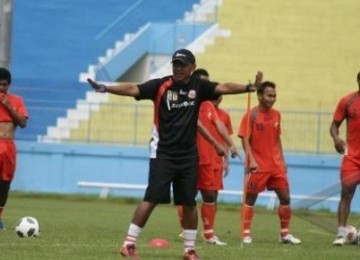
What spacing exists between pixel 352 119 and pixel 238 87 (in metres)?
4.10

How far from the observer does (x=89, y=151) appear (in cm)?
3269

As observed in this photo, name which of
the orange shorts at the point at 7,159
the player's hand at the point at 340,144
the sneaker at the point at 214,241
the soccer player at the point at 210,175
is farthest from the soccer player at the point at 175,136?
the orange shorts at the point at 7,159

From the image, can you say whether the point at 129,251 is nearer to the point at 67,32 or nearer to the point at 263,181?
the point at 263,181

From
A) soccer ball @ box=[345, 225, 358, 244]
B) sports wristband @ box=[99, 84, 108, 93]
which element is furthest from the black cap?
soccer ball @ box=[345, 225, 358, 244]

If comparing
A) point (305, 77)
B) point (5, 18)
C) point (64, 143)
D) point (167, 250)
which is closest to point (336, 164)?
point (305, 77)

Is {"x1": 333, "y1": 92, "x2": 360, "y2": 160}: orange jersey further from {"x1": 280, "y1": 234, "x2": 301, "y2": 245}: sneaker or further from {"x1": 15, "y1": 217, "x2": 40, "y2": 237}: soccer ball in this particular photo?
{"x1": 15, "y1": 217, "x2": 40, "y2": 237}: soccer ball

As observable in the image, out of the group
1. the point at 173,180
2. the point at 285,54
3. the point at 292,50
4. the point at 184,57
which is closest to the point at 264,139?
the point at 173,180

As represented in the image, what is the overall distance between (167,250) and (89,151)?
60.4 ft

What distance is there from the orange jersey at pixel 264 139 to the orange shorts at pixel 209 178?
833 mm

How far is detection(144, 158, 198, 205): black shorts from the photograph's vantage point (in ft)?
43.6

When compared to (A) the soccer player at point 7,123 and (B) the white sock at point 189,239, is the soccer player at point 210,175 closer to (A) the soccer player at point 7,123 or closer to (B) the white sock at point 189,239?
(A) the soccer player at point 7,123

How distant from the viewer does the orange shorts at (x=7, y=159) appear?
17.0 m

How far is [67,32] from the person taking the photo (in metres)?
38.8

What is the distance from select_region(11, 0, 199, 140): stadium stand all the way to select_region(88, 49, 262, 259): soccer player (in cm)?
2321
